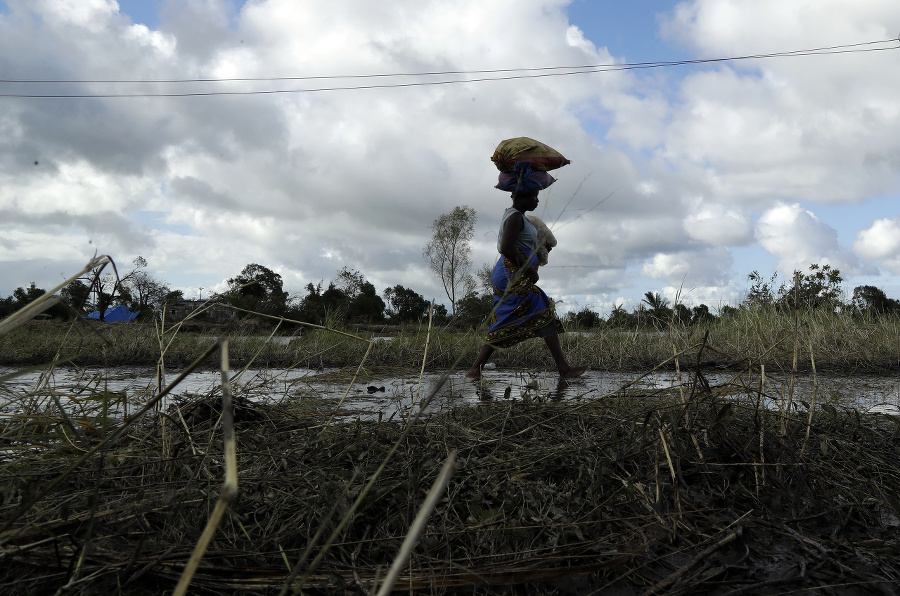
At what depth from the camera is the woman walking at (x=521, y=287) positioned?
4.90 metres

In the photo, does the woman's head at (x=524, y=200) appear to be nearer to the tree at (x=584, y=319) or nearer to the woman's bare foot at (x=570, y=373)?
Answer: the woman's bare foot at (x=570, y=373)

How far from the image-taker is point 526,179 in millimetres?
4910

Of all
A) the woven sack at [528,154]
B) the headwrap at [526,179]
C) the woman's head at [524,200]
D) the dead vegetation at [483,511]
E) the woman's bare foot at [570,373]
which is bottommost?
the dead vegetation at [483,511]

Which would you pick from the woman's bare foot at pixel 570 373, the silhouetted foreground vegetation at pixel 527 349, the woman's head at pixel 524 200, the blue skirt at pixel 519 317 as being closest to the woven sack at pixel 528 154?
the woman's head at pixel 524 200

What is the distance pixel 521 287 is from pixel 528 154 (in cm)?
114

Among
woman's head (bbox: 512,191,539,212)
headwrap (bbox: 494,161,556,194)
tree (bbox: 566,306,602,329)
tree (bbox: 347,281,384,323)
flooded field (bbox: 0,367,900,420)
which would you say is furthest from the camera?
tree (bbox: 347,281,384,323)

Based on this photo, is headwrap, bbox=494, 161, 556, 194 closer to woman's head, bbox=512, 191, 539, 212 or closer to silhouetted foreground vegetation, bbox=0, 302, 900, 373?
woman's head, bbox=512, 191, 539, 212

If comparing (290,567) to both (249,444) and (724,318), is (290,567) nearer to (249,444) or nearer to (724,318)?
(249,444)

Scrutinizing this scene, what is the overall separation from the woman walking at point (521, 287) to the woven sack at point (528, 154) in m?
0.07

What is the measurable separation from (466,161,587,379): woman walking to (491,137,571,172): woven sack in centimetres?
7

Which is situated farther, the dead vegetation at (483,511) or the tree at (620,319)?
the tree at (620,319)

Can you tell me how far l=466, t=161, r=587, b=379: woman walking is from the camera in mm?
4902

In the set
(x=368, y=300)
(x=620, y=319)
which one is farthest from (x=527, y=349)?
(x=368, y=300)

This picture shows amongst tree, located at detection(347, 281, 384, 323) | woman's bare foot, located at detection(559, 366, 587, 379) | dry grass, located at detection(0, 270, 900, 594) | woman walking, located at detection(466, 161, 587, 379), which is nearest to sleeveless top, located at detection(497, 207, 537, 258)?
woman walking, located at detection(466, 161, 587, 379)
